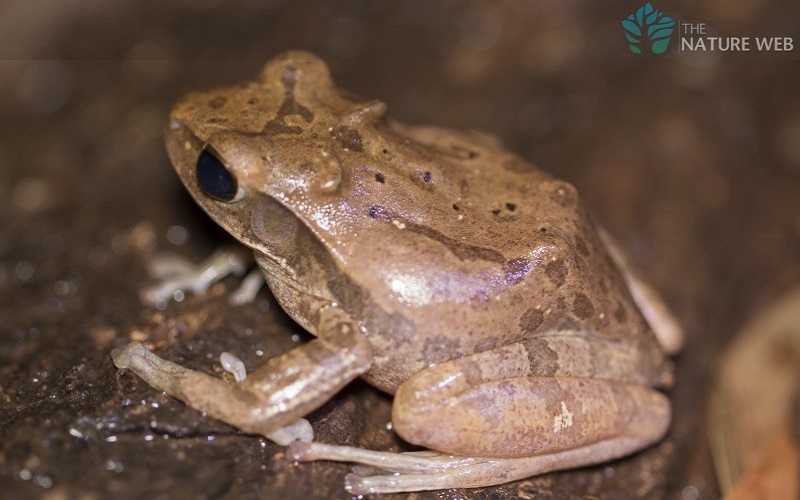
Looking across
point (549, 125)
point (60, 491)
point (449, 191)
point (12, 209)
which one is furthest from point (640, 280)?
point (12, 209)

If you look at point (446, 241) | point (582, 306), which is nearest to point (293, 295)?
point (446, 241)

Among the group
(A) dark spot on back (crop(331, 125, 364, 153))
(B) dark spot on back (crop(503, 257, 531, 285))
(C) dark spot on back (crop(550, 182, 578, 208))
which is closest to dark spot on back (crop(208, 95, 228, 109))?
(A) dark spot on back (crop(331, 125, 364, 153))

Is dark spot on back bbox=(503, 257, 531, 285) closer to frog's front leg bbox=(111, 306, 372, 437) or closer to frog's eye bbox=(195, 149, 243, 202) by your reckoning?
frog's front leg bbox=(111, 306, 372, 437)

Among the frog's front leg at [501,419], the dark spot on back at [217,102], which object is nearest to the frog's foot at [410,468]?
the frog's front leg at [501,419]

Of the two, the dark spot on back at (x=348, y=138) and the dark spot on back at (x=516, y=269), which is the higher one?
the dark spot on back at (x=348, y=138)

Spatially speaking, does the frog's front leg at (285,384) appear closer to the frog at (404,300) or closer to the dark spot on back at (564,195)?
the frog at (404,300)

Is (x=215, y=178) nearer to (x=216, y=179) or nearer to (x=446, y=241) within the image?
(x=216, y=179)
